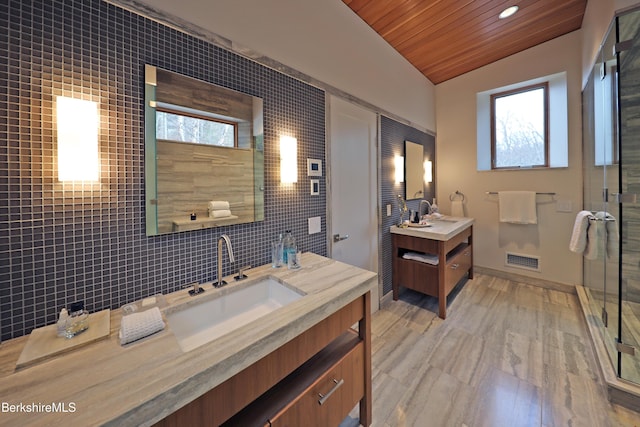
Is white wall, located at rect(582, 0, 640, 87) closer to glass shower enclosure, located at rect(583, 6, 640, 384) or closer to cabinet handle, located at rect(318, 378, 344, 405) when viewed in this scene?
glass shower enclosure, located at rect(583, 6, 640, 384)

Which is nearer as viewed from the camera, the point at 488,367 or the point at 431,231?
the point at 488,367

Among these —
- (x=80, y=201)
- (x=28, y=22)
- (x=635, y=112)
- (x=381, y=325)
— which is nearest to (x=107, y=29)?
(x=28, y=22)

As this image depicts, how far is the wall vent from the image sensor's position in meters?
3.04

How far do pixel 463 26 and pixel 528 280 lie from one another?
3169 mm

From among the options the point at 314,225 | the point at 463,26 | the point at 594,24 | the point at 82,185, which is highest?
the point at 463,26

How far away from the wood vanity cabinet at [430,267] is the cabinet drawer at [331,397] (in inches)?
57.8

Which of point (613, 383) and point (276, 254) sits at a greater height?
point (276, 254)

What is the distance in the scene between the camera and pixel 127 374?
0.63 m

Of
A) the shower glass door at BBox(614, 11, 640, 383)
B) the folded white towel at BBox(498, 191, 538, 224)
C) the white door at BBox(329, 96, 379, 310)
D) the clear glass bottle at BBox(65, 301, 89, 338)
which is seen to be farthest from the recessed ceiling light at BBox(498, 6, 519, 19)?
the clear glass bottle at BBox(65, 301, 89, 338)

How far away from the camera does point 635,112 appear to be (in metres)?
1.71

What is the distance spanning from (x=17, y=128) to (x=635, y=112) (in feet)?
11.4

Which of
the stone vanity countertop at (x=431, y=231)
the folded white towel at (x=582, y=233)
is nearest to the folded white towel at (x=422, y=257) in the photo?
the stone vanity countertop at (x=431, y=231)

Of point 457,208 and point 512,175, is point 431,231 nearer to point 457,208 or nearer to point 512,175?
point 457,208

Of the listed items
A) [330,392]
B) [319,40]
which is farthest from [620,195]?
[319,40]
